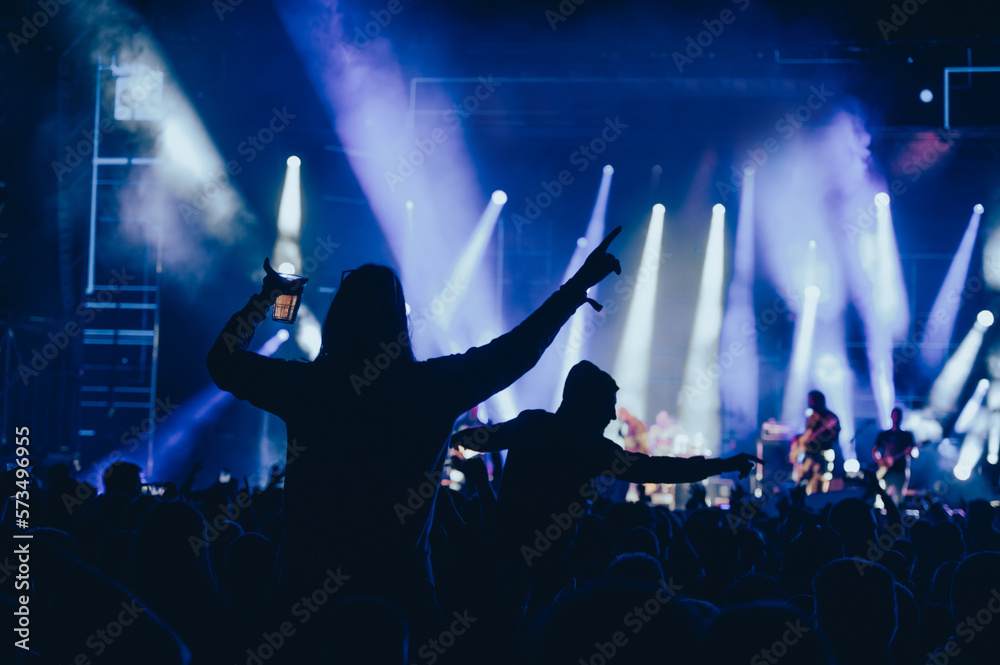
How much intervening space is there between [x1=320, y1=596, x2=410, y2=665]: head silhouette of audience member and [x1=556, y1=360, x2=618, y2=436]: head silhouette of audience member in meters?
1.45

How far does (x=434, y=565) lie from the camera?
2342 mm

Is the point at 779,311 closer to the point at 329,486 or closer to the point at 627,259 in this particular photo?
the point at 627,259

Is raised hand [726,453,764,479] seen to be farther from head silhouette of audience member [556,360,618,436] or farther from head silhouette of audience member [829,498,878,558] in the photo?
head silhouette of audience member [829,498,878,558]

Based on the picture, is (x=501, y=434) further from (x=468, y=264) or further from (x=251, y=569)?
(x=468, y=264)

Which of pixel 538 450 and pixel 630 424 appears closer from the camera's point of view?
pixel 538 450

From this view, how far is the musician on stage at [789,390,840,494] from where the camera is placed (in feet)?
36.8

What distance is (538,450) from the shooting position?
282 cm

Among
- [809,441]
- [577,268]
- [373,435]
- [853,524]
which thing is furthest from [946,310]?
[373,435]

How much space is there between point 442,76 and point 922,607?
13308mm

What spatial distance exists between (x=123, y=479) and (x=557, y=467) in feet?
10.8

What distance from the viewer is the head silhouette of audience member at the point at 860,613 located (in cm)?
214

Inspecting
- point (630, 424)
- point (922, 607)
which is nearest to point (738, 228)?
point (630, 424)

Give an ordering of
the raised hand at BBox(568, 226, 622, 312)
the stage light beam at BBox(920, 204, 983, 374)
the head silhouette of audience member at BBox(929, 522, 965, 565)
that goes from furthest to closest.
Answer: the stage light beam at BBox(920, 204, 983, 374), the head silhouette of audience member at BBox(929, 522, 965, 565), the raised hand at BBox(568, 226, 622, 312)

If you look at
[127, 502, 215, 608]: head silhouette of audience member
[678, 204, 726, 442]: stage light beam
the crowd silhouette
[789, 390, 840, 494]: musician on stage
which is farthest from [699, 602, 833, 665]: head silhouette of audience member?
[678, 204, 726, 442]: stage light beam
